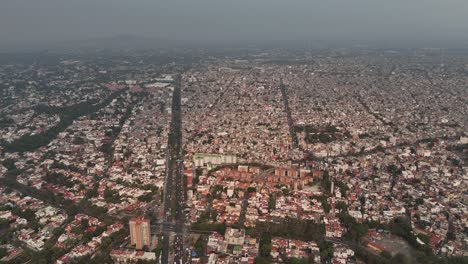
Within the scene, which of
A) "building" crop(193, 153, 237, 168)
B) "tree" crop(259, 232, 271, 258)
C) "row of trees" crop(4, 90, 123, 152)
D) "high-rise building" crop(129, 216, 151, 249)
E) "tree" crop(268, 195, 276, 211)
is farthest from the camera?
"row of trees" crop(4, 90, 123, 152)

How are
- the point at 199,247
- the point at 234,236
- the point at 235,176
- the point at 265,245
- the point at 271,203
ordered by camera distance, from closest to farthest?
the point at 265,245 < the point at 199,247 < the point at 234,236 < the point at 271,203 < the point at 235,176

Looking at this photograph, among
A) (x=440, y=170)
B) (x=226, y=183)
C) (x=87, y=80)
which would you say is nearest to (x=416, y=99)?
(x=440, y=170)

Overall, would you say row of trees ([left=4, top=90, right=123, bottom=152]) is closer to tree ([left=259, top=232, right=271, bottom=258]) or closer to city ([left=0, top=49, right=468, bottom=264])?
city ([left=0, top=49, right=468, bottom=264])

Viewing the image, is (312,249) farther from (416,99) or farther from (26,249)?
(416,99)

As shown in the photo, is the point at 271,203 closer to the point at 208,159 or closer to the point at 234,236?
the point at 234,236

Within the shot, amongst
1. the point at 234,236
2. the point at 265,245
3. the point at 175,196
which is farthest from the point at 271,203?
the point at 175,196

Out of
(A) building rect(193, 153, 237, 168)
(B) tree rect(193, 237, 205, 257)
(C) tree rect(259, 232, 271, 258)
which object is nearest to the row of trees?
(A) building rect(193, 153, 237, 168)

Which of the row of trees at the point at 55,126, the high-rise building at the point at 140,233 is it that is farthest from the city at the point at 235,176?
the row of trees at the point at 55,126
